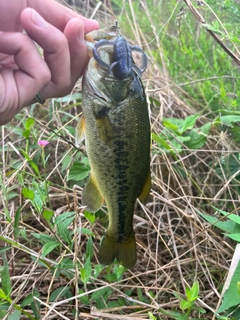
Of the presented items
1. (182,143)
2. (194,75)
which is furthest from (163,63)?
(182,143)

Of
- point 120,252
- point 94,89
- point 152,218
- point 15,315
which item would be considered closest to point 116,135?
point 94,89

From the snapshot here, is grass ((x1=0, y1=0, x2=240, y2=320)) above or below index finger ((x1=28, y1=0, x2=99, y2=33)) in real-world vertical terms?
below

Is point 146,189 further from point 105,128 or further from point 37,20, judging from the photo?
point 37,20

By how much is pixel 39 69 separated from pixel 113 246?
0.85m

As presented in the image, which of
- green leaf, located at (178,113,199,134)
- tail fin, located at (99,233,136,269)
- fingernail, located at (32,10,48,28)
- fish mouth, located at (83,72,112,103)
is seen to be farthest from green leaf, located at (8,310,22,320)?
green leaf, located at (178,113,199,134)

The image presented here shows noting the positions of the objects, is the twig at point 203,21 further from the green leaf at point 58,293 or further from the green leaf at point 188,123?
the green leaf at point 58,293

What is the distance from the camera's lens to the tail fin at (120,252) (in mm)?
1865

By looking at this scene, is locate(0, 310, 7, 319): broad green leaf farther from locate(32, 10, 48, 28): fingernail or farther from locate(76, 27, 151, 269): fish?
locate(32, 10, 48, 28): fingernail

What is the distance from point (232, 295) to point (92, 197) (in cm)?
72

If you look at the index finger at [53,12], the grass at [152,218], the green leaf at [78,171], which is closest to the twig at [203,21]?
the grass at [152,218]

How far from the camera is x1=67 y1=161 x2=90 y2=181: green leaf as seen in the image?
7.10 feet

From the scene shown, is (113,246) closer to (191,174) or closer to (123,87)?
(123,87)

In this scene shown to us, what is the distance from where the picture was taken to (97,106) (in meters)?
1.68

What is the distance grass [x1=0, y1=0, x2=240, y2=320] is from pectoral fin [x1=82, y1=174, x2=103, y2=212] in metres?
0.06
